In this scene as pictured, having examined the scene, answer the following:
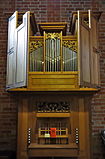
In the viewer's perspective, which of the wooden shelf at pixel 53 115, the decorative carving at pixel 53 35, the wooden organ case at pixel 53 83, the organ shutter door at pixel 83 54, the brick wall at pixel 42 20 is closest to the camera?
the organ shutter door at pixel 83 54

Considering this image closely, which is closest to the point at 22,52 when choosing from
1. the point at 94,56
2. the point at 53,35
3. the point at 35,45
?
the point at 35,45

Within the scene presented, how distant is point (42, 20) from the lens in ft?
18.2

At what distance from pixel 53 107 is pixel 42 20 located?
2242 millimetres

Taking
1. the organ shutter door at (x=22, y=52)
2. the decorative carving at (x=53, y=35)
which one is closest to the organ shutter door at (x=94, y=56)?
the decorative carving at (x=53, y=35)

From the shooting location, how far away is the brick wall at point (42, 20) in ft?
16.8

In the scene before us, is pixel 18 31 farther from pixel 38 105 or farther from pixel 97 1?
pixel 97 1

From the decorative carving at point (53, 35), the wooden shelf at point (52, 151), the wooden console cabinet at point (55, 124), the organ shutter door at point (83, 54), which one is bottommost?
the wooden shelf at point (52, 151)

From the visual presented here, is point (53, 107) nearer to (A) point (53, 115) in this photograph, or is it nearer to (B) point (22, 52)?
(A) point (53, 115)

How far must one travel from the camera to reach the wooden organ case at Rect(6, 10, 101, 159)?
432cm

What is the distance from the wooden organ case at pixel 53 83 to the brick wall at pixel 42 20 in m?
0.67

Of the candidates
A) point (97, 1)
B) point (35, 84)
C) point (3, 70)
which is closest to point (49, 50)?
point (35, 84)

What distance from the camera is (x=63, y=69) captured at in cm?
438

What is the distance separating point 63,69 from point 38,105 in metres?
0.94

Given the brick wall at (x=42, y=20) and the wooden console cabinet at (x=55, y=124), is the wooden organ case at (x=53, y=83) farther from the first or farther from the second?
the brick wall at (x=42, y=20)
